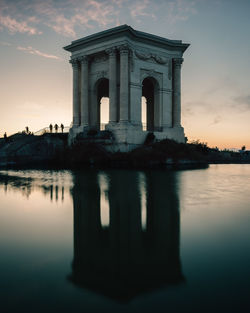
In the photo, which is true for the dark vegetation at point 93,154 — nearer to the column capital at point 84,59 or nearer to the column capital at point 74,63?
the column capital at point 84,59

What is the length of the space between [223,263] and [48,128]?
40.8 m

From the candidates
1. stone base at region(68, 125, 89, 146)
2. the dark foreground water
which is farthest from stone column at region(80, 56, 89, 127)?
the dark foreground water

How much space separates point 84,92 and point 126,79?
691 cm

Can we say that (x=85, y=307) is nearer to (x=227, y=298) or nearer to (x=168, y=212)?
(x=227, y=298)

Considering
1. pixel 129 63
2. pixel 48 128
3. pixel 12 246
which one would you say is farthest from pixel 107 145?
pixel 12 246

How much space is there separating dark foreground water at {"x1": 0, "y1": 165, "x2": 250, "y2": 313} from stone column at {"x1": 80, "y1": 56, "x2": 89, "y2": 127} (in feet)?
96.6

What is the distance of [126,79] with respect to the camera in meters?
32.1

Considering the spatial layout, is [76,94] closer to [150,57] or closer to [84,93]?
[84,93]

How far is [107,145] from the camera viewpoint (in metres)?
30.8

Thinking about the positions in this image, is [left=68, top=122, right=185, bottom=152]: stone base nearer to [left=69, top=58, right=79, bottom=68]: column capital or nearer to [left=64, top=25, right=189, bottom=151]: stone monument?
[left=64, top=25, right=189, bottom=151]: stone monument

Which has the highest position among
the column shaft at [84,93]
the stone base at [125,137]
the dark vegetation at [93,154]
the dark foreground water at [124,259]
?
the column shaft at [84,93]

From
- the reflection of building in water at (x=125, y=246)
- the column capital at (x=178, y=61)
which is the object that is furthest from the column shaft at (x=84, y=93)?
the reflection of building in water at (x=125, y=246)

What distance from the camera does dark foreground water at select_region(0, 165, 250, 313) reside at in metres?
2.92

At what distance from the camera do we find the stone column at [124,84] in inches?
1244
